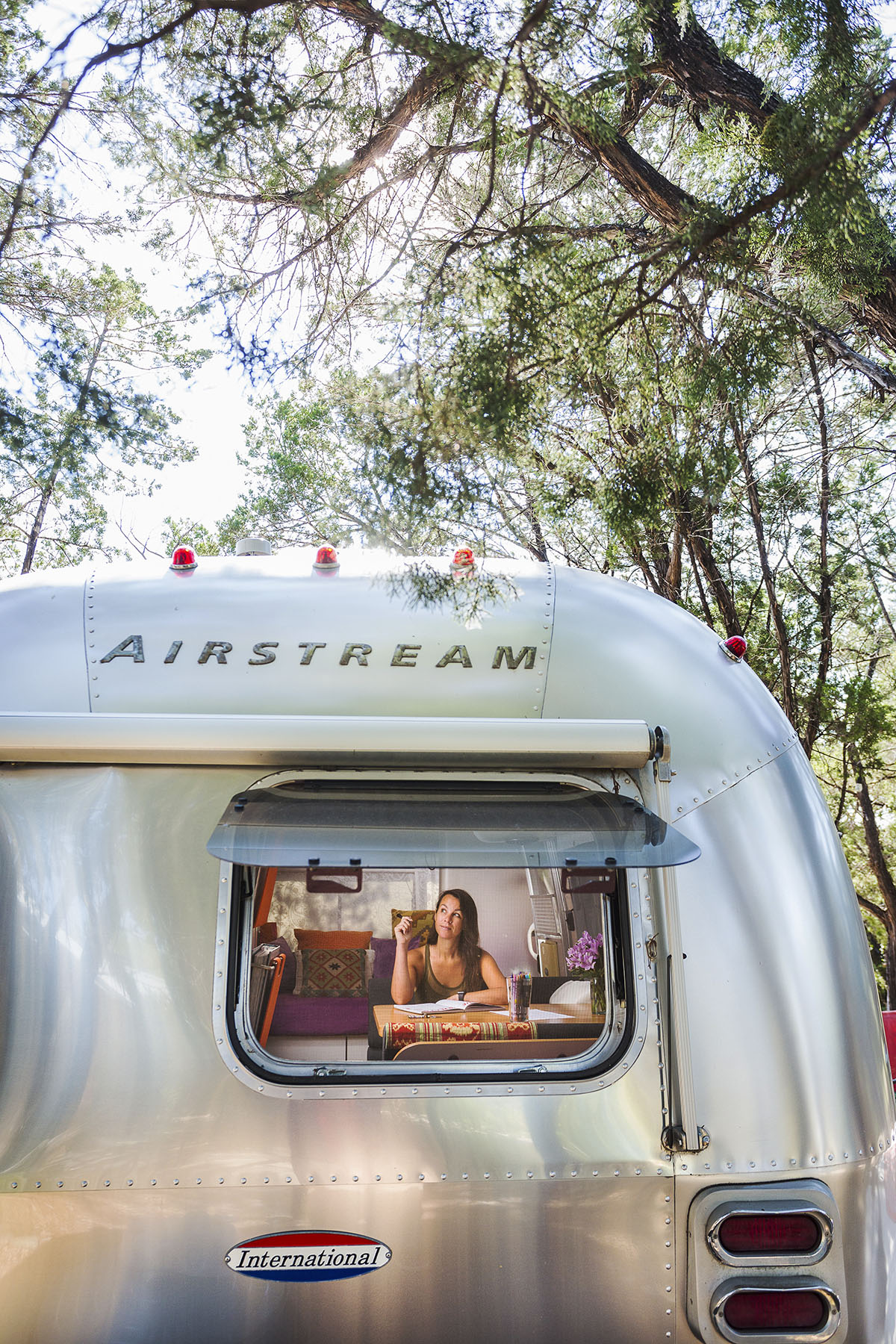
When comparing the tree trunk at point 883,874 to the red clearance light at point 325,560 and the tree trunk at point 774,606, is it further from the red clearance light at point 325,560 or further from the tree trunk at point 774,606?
the red clearance light at point 325,560

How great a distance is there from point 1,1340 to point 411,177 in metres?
3.86

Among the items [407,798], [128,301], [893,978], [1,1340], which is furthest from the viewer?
[893,978]

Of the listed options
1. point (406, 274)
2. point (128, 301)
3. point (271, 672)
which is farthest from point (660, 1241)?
point (128, 301)

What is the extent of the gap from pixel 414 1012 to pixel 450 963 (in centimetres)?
20

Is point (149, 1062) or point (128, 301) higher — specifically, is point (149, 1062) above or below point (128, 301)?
below

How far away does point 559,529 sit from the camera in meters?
5.66

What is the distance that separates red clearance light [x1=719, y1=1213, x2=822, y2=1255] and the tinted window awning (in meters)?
0.90

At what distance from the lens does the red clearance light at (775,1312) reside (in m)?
2.61

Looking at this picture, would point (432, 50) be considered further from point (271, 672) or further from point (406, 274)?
point (271, 672)

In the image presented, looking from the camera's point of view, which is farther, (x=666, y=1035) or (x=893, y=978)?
(x=893, y=978)

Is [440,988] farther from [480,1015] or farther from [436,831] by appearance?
[436,831]

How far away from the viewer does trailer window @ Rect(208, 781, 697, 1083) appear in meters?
2.81

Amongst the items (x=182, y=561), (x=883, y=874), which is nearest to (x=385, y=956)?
(x=182, y=561)

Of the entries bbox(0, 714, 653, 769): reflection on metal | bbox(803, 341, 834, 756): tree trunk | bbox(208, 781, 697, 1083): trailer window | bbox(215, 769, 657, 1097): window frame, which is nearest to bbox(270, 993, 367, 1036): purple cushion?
bbox(208, 781, 697, 1083): trailer window
